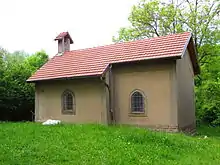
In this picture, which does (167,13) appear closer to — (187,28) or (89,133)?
(187,28)

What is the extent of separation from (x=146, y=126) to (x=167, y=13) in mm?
14981

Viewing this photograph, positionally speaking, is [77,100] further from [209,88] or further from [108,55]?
[209,88]

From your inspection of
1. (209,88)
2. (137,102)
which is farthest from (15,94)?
(209,88)

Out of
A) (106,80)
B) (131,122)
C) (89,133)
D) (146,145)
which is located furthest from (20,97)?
(146,145)

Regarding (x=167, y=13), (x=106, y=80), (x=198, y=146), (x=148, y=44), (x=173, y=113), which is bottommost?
(x=198, y=146)

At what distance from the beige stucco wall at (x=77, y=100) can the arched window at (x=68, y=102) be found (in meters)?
0.26

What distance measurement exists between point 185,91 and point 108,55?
5.24 meters

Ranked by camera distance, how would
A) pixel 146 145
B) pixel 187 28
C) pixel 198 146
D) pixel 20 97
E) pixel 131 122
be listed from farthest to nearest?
pixel 187 28 < pixel 20 97 < pixel 131 122 < pixel 198 146 < pixel 146 145

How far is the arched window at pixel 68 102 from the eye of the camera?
707 inches

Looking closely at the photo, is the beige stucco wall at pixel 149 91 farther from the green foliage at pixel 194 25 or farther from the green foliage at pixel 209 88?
the green foliage at pixel 194 25

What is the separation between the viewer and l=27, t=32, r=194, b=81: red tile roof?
50.9 ft

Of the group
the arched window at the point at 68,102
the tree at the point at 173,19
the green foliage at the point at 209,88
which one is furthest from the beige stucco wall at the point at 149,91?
the tree at the point at 173,19

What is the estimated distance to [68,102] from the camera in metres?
18.3

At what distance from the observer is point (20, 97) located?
21.6m
